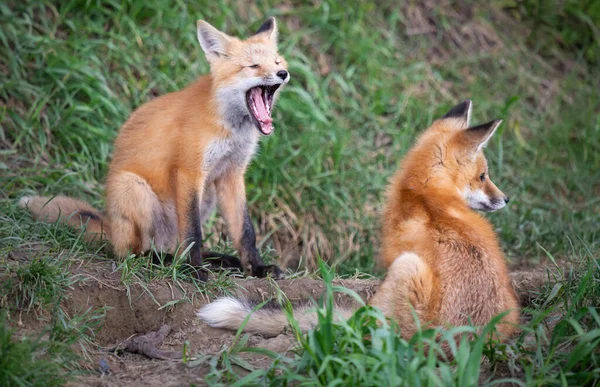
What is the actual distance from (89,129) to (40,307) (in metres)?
2.95

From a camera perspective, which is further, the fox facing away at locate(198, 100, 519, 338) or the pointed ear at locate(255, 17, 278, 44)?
the pointed ear at locate(255, 17, 278, 44)

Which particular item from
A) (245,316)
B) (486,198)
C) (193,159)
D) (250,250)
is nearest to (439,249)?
(486,198)

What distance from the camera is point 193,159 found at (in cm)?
505

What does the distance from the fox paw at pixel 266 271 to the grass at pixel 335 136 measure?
1.66 ft

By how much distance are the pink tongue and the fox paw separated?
1.08m

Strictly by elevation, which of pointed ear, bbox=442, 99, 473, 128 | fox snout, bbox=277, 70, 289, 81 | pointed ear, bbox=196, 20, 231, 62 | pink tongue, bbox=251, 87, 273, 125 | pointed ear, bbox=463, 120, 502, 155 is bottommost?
pointed ear, bbox=442, 99, 473, 128

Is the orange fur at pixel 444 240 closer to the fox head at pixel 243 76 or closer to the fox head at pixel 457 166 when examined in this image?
the fox head at pixel 457 166

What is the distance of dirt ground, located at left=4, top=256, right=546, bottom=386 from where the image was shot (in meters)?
4.00

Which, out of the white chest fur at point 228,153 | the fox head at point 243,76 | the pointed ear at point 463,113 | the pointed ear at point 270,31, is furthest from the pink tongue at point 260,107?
the pointed ear at point 463,113

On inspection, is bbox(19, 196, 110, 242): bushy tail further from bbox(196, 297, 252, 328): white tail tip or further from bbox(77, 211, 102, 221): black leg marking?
bbox(196, 297, 252, 328): white tail tip

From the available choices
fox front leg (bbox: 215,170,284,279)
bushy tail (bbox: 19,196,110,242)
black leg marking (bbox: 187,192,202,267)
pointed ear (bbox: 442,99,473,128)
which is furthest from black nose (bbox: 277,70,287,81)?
bushy tail (bbox: 19,196,110,242)

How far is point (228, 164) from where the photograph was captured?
5.36 m

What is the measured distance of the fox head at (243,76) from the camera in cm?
516

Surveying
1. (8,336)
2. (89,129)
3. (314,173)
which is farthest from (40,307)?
(314,173)
